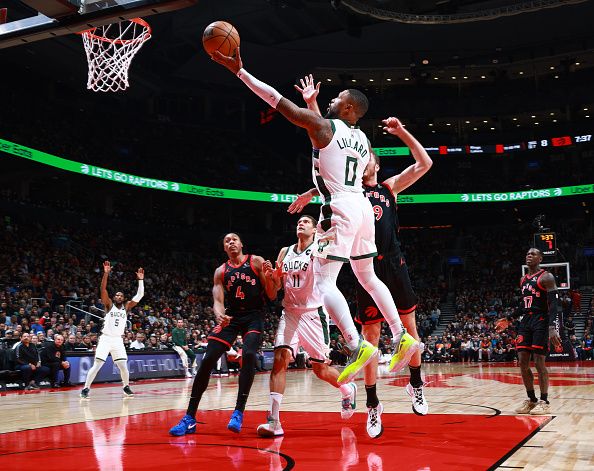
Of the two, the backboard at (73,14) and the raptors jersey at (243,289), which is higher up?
the backboard at (73,14)

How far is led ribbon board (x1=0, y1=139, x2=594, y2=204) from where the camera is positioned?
26.2 meters

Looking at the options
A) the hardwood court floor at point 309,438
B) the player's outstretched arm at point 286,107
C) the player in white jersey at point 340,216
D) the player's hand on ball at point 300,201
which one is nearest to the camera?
the hardwood court floor at point 309,438

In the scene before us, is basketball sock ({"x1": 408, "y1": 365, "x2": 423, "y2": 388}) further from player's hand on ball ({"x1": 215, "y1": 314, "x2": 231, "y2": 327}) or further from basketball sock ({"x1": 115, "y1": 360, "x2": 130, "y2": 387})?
basketball sock ({"x1": 115, "y1": 360, "x2": 130, "y2": 387})

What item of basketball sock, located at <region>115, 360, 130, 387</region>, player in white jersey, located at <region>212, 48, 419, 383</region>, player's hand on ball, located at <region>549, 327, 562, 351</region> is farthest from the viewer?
basketball sock, located at <region>115, 360, 130, 387</region>

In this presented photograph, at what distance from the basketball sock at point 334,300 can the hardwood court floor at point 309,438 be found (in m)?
0.88

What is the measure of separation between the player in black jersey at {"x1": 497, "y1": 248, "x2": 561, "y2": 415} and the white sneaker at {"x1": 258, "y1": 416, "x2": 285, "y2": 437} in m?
3.27

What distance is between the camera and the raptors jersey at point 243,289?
21.8 feet

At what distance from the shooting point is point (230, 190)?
112 feet

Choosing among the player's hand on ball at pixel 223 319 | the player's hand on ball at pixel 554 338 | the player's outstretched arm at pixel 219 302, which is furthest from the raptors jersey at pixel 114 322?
the player's hand on ball at pixel 554 338

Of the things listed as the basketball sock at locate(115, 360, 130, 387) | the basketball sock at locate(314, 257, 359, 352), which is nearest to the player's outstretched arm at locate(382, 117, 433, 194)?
the basketball sock at locate(314, 257, 359, 352)

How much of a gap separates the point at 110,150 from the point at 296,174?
11.1 metres

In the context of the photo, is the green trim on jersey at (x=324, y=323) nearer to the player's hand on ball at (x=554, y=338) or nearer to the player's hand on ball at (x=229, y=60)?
the player's hand on ball at (x=554, y=338)

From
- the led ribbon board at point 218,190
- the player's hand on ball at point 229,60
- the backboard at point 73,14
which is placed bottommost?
the player's hand on ball at point 229,60

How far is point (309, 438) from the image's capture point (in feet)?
18.9
